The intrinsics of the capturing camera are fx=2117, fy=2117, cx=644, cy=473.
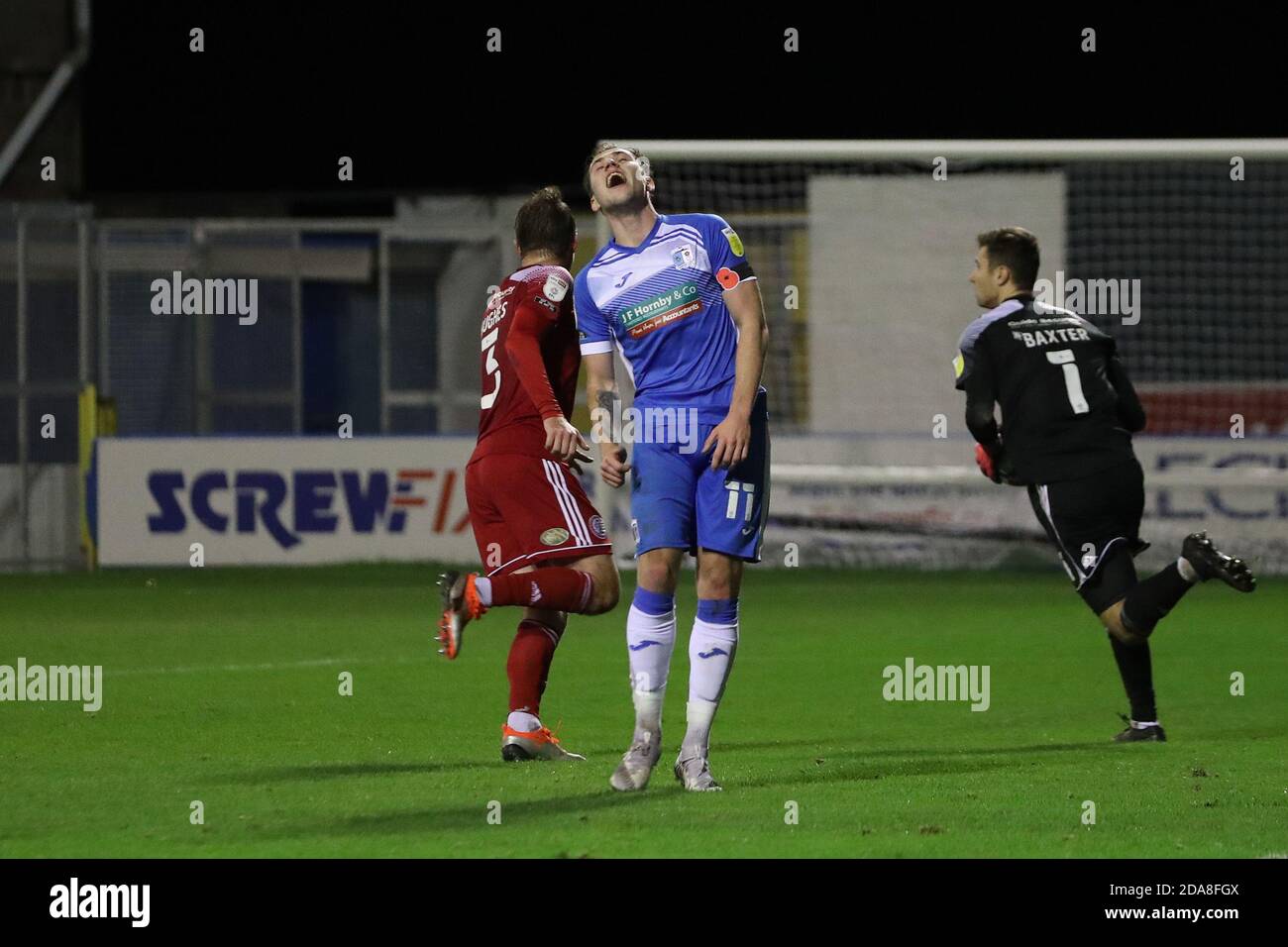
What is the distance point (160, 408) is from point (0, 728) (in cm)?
1344

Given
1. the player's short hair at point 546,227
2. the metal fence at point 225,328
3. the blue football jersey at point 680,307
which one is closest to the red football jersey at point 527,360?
the player's short hair at point 546,227

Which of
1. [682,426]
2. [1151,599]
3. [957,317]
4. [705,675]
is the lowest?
[705,675]

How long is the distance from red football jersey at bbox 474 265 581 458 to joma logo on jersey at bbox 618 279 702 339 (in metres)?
0.57

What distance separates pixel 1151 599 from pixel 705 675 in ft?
6.33

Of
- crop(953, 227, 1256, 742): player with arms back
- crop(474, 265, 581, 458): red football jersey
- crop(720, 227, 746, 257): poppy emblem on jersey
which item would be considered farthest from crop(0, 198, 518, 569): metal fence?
crop(720, 227, 746, 257): poppy emblem on jersey

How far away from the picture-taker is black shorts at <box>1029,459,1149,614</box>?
295 inches

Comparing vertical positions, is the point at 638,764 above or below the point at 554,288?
below

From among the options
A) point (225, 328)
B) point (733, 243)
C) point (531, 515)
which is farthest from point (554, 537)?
point (225, 328)

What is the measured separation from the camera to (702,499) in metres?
6.11

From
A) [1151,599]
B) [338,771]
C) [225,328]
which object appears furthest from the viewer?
[225,328]

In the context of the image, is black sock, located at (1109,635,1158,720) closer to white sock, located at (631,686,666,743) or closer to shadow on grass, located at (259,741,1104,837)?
shadow on grass, located at (259,741,1104,837)

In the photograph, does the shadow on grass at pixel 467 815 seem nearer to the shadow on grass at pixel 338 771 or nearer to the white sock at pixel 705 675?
the white sock at pixel 705 675

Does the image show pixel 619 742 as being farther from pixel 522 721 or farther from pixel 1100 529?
pixel 1100 529
